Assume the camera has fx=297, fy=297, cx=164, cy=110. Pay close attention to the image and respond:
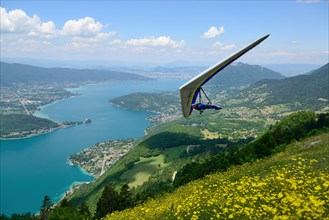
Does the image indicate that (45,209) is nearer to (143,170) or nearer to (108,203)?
(108,203)

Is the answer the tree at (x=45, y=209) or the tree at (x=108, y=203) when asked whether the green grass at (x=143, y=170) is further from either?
the tree at (x=108, y=203)

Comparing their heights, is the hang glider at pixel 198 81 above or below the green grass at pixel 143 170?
above

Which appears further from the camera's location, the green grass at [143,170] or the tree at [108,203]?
the green grass at [143,170]

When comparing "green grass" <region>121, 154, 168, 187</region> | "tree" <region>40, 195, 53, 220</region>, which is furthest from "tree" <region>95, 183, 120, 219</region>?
"green grass" <region>121, 154, 168, 187</region>

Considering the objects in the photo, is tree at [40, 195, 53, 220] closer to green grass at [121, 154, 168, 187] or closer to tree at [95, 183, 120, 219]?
tree at [95, 183, 120, 219]

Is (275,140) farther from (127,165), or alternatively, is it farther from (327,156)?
(127,165)

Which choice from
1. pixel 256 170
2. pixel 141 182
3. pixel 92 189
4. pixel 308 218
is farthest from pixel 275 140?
pixel 92 189

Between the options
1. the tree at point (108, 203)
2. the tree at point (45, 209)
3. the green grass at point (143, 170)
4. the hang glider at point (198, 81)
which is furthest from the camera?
the green grass at point (143, 170)

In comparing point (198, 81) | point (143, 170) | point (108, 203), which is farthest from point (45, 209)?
point (143, 170)

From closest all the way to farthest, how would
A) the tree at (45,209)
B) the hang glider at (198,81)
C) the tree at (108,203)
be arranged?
the hang glider at (198,81), the tree at (108,203), the tree at (45,209)

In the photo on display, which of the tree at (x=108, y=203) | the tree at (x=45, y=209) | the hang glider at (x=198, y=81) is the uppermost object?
the hang glider at (x=198, y=81)

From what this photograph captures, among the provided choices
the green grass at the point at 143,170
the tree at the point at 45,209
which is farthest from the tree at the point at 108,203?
the green grass at the point at 143,170
